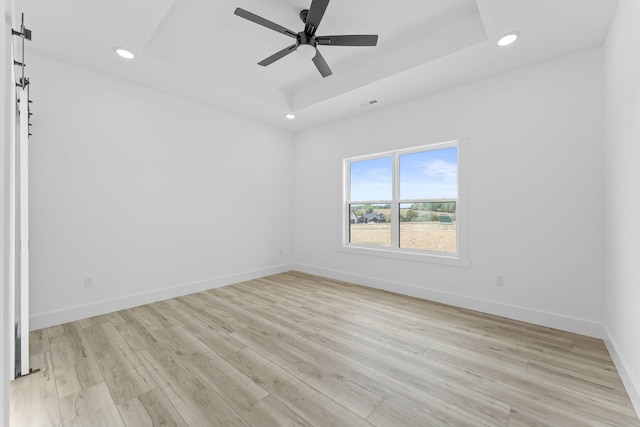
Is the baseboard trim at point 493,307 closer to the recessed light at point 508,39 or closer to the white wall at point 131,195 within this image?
the white wall at point 131,195

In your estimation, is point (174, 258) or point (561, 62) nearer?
point (561, 62)

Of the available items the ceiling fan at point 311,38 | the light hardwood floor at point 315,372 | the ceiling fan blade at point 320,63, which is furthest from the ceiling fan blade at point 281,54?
the light hardwood floor at point 315,372

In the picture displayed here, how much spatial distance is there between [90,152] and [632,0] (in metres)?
4.88

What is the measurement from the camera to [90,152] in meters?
3.03

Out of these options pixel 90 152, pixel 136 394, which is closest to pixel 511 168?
pixel 136 394

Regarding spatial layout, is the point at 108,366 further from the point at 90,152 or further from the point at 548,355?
the point at 548,355

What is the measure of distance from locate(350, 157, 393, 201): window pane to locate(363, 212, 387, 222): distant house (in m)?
0.26

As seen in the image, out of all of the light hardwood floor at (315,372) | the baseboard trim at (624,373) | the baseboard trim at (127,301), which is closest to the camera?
the light hardwood floor at (315,372)

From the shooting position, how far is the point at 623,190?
2014 millimetres

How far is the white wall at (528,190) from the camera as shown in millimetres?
2607

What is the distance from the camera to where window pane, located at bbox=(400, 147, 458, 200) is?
3561 mm

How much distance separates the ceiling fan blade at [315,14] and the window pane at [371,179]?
2.36 m

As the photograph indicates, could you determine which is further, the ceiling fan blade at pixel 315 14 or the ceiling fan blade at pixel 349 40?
the ceiling fan blade at pixel 349 40

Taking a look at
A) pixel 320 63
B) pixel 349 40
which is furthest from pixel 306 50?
pixel 349 40
